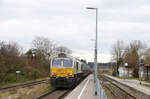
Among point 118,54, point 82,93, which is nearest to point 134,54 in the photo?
point 118,54

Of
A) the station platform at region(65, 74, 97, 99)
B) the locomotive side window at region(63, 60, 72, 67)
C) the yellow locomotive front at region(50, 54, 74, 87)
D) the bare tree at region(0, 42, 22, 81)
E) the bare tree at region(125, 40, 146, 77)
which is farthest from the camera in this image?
the bare tree at region(125, 40, 146, 77)

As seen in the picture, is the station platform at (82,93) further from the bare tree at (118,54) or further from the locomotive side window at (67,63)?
the bare tree at (118,54)

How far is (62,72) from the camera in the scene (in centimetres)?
2116

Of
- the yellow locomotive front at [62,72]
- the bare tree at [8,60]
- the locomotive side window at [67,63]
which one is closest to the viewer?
the yellow locomotive front at [62,72]

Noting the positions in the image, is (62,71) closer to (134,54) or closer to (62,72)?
(62,72)

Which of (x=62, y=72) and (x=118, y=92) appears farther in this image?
(x=62, y=72)

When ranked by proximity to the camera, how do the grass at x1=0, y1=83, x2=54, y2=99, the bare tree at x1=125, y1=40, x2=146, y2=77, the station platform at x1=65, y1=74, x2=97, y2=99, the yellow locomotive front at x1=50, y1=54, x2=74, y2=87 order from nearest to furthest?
the grass at x1=0, y1=83, x2=54, y2=99
the station platform at x1=65, y1=74, x2=97, y2=99
the yellow locomotive front at x1=50, y1=54, x2=74, y2=87
the bare tree at x1=125, y1=40, x2=146, y2=77

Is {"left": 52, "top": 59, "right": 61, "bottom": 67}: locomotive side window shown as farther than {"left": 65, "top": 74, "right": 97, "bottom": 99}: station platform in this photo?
Yes

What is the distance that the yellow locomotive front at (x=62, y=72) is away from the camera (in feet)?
68.5

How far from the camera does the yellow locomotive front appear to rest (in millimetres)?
20875

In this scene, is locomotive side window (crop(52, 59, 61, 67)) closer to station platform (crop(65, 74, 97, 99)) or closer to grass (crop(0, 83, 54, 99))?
station platform (crop(65, 74, 97, 99))

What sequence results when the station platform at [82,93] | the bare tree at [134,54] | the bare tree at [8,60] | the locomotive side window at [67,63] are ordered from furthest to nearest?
the bare tree at [134,54], the bare tree at [8,60], the locomotive side window at [67,63], the station platform at [82,93]

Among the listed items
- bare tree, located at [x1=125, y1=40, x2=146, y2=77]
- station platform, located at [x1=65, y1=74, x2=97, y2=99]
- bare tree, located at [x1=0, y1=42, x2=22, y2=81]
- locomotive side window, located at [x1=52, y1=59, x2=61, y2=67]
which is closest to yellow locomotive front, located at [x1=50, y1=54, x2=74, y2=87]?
locomotive side window, located at [x1=52, y1=59, x2=61, y2=67]

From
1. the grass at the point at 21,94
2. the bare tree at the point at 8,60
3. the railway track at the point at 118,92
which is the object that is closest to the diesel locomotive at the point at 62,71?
the grass at the point at 21,94
